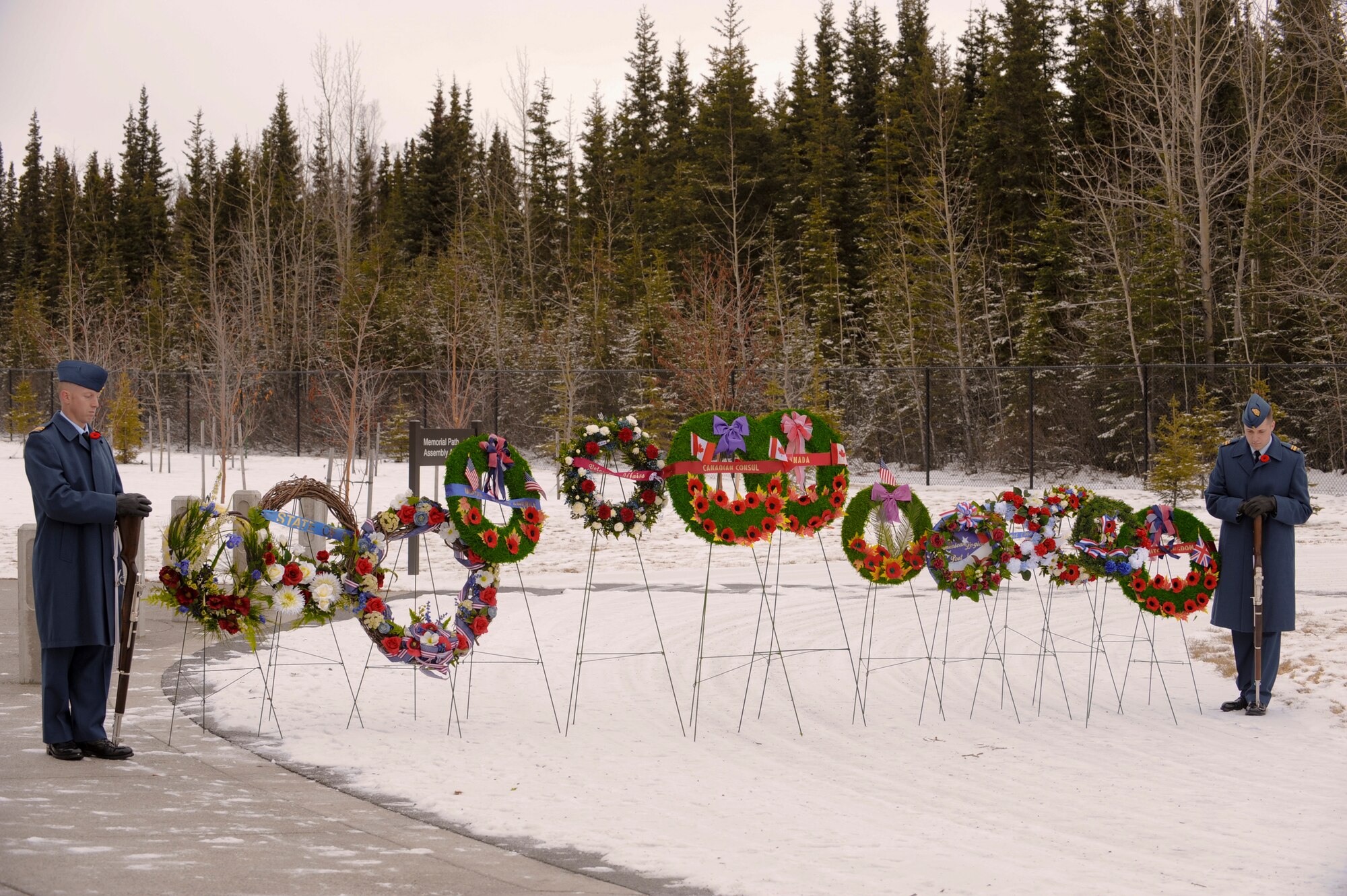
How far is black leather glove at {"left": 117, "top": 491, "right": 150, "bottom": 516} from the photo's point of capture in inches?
240

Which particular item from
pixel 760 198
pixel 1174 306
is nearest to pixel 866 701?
pixel 1174 306

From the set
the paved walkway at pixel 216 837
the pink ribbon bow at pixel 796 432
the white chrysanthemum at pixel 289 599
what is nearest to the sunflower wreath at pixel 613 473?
the pink ribbon bow at pixel 796 432

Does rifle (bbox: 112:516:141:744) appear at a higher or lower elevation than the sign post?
lower

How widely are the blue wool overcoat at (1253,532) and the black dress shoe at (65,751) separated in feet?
21.3

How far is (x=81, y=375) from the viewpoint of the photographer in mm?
6172

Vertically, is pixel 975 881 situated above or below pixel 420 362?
below

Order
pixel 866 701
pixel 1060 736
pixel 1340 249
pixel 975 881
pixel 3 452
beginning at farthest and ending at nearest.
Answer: pixel 3 452, pixel 1340 249, pixel 866 701, pixel 1060 736, pixel 975 881

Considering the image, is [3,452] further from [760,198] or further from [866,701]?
[866,701]

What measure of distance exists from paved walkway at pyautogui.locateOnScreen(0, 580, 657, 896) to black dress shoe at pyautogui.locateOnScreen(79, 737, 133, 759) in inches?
2.8

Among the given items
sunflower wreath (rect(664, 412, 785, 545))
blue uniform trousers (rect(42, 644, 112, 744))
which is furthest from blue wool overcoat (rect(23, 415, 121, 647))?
sunflower wreath (rect(664, 412, 785, 545))

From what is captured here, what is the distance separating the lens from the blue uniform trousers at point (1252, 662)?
757 centimetres

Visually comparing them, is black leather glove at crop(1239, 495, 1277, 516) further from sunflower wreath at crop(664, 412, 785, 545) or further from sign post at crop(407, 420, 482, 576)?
sign post at crop(407, 420, 482, 576)

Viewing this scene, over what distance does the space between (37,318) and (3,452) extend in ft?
63.5

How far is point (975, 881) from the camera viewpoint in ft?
15.3
